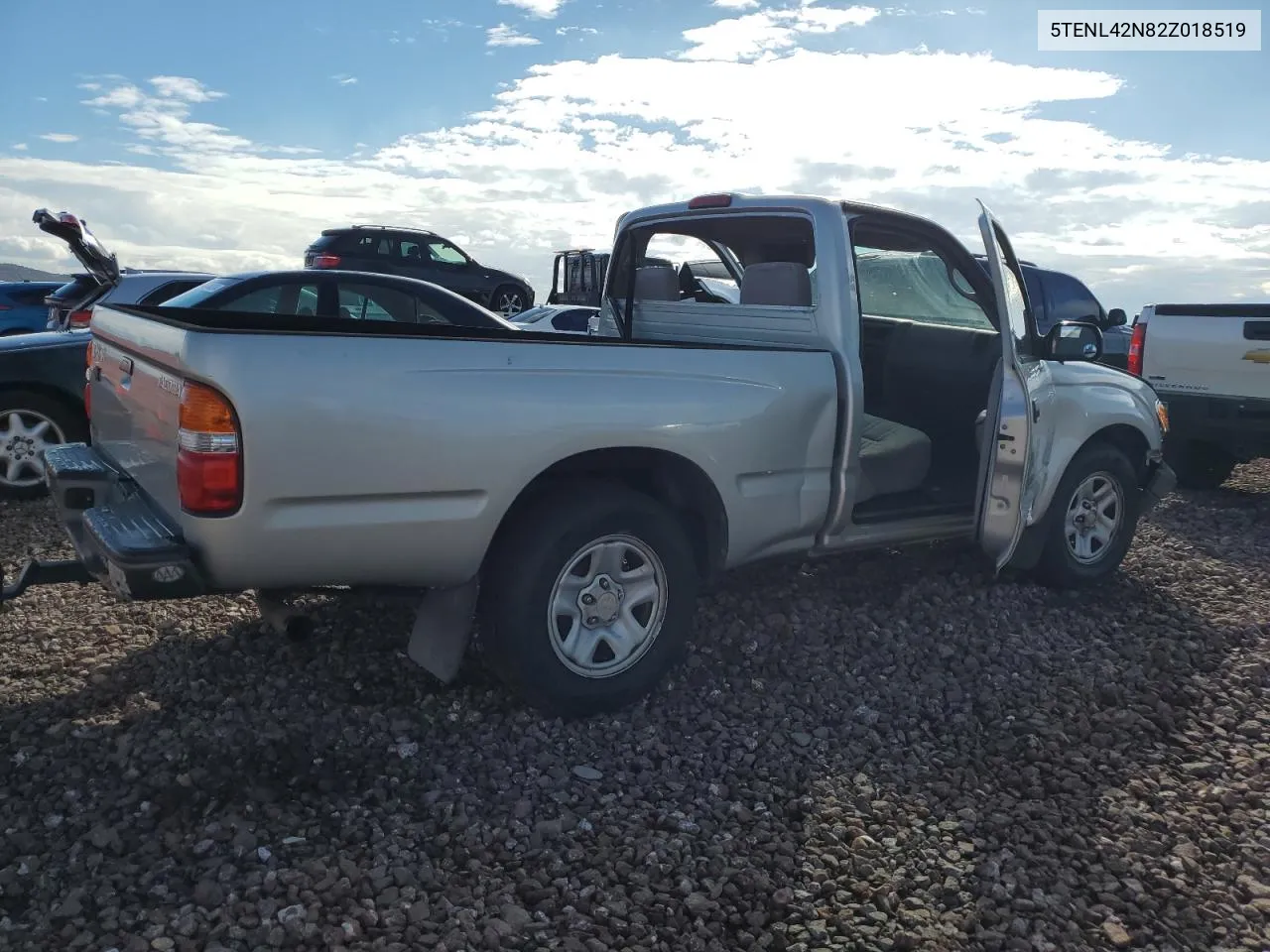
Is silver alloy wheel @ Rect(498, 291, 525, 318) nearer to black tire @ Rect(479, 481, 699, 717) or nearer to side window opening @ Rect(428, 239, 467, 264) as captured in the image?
side window opening @ Rect(428, 239, 467, 264)

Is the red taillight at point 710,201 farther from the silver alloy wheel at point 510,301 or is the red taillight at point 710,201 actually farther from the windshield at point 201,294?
the silver alloy wheel at point 510,301

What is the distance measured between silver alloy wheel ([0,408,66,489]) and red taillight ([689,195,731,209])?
4.68 metres

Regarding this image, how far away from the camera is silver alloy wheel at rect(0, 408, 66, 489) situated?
699 centimetres

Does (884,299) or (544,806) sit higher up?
(884,299)

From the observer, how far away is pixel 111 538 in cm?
324

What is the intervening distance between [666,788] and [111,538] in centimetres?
194

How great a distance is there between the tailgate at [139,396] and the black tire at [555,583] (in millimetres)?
1097

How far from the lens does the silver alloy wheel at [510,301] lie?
1909cm

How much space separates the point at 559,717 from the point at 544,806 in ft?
1.81

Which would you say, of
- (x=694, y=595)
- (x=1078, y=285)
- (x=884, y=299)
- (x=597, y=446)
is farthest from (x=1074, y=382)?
(x=1078, y=285)

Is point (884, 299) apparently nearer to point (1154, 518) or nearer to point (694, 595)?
point (694, 595)

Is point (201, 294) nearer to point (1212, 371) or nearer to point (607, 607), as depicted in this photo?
point (607, 607)

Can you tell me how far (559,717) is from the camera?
12.7 ft

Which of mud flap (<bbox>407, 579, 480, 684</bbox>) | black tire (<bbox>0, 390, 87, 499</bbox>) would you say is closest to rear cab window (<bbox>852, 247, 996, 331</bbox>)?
mud flap (<bbox>407, 579, 480, 684</bbox>)
